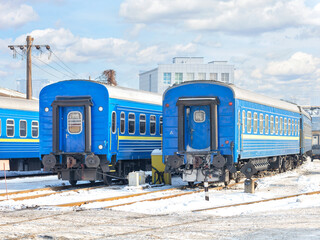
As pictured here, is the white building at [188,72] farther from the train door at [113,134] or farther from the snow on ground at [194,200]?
the snow on ground at [194,200]

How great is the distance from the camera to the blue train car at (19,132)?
2650cm

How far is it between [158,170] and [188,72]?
105133 millimetres

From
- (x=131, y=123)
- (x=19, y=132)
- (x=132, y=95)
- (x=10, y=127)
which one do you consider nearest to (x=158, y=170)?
(x=131, y=123)

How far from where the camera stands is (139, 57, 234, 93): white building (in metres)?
125

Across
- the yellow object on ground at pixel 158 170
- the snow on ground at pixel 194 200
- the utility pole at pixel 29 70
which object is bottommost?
the snow on ground at pixel 194 200

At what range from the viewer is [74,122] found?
20.5 metres

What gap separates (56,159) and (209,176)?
5522 millimetres

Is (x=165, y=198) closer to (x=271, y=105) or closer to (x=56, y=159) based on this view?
(x=56, y=159)

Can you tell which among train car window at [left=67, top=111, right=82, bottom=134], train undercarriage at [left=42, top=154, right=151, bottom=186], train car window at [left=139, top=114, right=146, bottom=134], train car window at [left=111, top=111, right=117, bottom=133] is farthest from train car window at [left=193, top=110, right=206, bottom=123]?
train car window at [left=67, top=111, right=82, bottom=134]

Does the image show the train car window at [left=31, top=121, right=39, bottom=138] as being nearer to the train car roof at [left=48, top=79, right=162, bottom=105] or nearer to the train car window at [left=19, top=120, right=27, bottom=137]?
the train car window at [left=19, top=120, right=27, bottom=137]

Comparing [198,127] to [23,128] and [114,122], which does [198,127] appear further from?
[23,128]

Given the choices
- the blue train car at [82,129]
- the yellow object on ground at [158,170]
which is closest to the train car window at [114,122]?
the blue train car at [82,129]

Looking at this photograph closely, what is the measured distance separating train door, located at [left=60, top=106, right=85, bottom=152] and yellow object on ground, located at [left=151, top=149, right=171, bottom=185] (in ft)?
9.24

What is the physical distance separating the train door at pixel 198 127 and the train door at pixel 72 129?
12.2 ft
